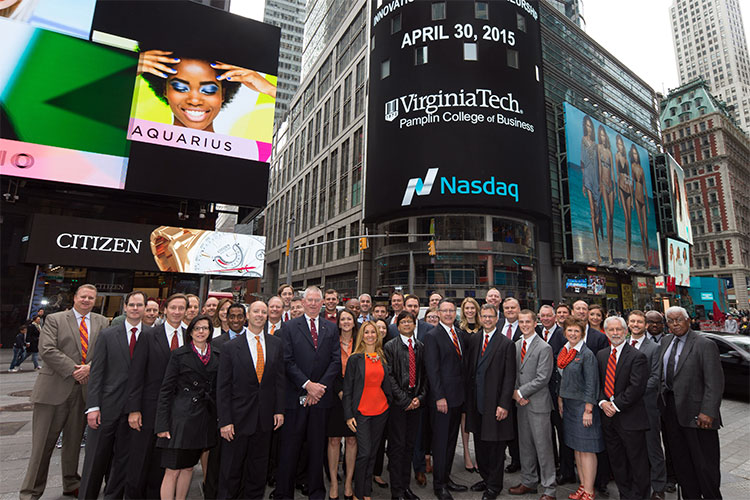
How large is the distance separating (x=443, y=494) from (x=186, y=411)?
348 cm

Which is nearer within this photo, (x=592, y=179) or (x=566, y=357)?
(x=566, y=357)

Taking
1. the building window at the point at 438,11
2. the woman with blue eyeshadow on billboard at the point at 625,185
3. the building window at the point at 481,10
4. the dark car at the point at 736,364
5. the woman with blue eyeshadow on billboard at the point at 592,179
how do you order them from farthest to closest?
1. the woman with blue eyeshadow on billboard at the point at 625,185
2. the woman with blue eyeshadow on billboard at the point at 592,179
3. the building window at the point at 438,11
4. the building window at the point at 481,10
5. the dark car at the point at 736,364

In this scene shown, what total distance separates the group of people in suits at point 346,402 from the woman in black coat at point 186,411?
2cm

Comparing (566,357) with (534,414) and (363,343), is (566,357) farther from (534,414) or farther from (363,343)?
(363,343)

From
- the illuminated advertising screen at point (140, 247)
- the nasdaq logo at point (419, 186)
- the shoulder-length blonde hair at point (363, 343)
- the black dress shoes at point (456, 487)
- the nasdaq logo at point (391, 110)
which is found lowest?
the black dress shoes at point (456, 487)

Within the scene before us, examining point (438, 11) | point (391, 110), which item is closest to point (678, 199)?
point (438, 11)

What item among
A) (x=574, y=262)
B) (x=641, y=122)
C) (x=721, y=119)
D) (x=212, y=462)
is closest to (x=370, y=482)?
(x=212, y=462)

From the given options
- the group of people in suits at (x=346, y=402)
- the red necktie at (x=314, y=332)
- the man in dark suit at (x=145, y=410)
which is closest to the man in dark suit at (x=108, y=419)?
the group of people in suits at (x=346, y=402)

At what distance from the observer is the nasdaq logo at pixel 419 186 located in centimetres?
3588

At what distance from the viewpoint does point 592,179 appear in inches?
1732

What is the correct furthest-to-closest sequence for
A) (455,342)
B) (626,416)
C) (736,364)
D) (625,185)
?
(625,185), (736,364), (455,342), (626,416)

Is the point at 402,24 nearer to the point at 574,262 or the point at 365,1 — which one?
the point at 365,1

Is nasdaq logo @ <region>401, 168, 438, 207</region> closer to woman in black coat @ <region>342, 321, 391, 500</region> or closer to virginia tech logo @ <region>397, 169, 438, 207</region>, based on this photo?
virginia tech logo @ <region>397, 169, 438, 207</region>

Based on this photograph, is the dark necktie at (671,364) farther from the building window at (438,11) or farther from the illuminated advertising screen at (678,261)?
the illuminated advertising screen at (678,261)
